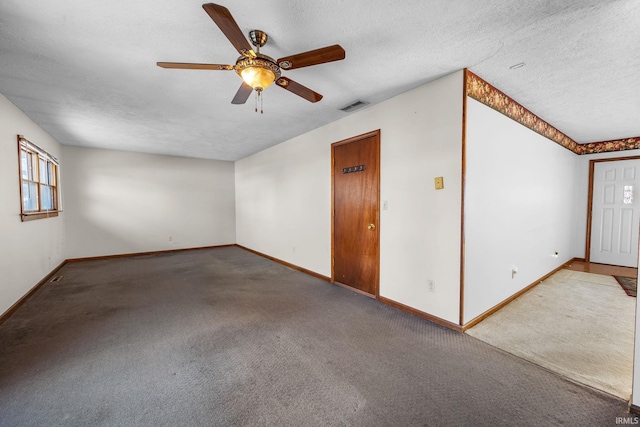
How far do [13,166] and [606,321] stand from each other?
692 centimetres

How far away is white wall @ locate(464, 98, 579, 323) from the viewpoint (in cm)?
255

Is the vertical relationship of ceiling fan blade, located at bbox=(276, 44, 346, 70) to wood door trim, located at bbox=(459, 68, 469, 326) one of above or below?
above

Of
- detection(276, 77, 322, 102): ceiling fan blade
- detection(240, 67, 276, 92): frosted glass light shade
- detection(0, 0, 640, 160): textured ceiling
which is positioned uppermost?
detection(0, 0, 640, 160): textured ceiling

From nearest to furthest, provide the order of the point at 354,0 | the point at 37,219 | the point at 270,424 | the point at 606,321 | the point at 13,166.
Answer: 1. the point at 270,424
2. the point at 354,0
3. the point at 606,321
4. the point at 13,166
5. the point at 37,219

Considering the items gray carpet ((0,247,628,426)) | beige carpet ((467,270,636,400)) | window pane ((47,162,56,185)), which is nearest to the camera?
gray carpet ((0,247,628,426))

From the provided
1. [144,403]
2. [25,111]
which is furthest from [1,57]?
[144,403]

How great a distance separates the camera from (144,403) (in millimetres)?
1598

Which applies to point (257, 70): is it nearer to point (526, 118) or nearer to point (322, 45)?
point (322, 45)

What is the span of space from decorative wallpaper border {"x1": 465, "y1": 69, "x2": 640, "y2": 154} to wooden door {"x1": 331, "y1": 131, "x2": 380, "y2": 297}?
3.65 ft

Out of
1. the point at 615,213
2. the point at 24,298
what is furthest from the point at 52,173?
the point at 615,213

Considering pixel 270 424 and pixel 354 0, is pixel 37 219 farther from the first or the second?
pixel 354 0

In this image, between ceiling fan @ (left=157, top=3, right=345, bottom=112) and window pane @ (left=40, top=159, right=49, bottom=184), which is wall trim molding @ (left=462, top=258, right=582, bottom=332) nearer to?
ceiling fan @ (left=157, top=3, right=345, bottom=112)

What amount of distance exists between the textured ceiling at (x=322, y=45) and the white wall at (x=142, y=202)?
2572mm

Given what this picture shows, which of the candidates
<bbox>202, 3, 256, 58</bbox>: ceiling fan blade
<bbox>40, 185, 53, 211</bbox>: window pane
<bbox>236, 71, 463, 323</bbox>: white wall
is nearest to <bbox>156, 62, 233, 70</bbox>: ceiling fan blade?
<bbox>202, 3, 256, 58</bbox>: ceiling fan blade
